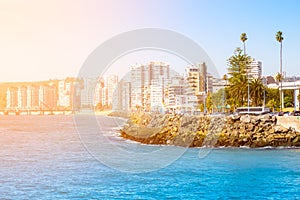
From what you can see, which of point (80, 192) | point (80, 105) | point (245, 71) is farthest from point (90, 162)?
point (80, 105)

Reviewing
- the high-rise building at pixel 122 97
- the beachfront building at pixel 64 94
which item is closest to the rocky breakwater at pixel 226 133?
the high-rise building at pixel 122 97

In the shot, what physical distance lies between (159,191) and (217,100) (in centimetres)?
4871

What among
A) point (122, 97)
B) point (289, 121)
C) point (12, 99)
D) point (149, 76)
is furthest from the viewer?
point (12, 99)

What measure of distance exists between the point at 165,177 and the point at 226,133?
589 inches

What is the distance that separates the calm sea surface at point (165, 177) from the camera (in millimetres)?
17125

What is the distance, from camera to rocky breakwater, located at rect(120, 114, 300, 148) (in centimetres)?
3247

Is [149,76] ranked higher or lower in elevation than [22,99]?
higher

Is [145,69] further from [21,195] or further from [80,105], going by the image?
[21,195]

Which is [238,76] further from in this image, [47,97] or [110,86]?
[47,97]

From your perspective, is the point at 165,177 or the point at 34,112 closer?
the point at 165,177

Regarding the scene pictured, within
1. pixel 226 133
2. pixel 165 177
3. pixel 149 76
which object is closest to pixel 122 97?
pixel 149 76

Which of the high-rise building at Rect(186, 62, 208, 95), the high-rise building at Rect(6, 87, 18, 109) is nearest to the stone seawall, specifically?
the high-rise building at Rect(186, 62, 208, 95)

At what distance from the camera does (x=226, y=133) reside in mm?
34469

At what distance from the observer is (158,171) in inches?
891
